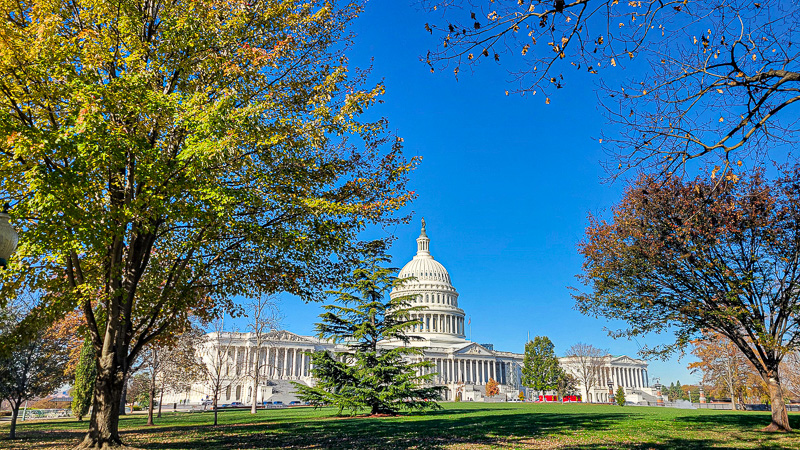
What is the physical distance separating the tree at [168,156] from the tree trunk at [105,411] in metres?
0.03

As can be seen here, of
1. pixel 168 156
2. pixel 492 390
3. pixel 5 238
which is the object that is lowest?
pixel 492 390

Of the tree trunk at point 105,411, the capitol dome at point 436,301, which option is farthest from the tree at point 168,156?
the capitol dome at point 436,301

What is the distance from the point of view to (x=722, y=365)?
67.1 meters

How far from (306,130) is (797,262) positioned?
2151 cm

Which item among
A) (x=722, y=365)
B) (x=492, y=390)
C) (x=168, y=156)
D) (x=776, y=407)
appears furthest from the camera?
(x=492, y=390)

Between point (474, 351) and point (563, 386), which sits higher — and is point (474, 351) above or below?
above

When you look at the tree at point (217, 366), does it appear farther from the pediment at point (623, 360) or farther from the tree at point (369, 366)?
the pediment at point (623, 360)

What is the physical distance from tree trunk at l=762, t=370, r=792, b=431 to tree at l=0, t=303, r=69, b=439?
31877 millimetres

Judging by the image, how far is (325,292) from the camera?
16281 mm

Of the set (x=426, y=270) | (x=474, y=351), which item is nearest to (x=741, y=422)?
(x=474, y=351)

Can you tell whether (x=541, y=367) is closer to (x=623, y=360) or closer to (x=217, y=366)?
(x=623, y=360)

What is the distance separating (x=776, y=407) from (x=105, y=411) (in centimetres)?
2454

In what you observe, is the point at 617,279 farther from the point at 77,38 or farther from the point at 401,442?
the point at 77,38

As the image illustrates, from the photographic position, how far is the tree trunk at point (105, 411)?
44.4 feet
